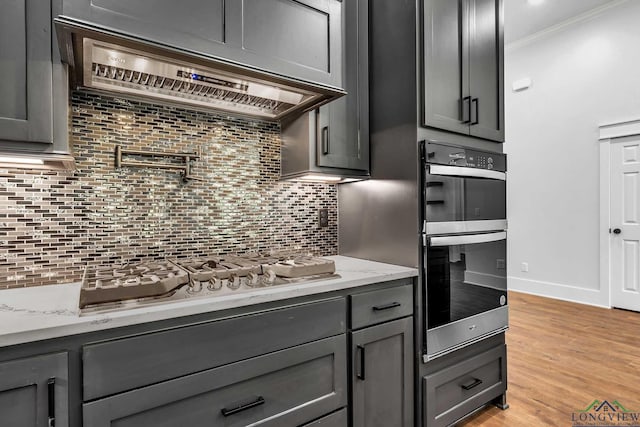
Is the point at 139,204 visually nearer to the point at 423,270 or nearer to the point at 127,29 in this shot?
the point at 127,29

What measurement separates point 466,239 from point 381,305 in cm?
61

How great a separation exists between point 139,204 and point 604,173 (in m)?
4.77

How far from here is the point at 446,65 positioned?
190cm

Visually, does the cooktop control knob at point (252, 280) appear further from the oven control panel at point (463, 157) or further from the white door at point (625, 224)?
the white door at point (625, 224)

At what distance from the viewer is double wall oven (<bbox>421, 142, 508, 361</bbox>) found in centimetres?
179

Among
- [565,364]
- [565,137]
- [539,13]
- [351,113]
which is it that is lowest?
[565,364]

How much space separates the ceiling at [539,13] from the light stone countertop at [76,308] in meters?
4.16

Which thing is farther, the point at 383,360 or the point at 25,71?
the point at 383,360

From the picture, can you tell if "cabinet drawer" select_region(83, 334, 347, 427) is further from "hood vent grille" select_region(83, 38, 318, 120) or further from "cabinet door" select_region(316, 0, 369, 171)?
"hood vent grille" select_region(83, 38, 318, 120)

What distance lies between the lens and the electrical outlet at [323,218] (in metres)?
2.28

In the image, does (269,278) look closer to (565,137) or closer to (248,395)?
(248,395)

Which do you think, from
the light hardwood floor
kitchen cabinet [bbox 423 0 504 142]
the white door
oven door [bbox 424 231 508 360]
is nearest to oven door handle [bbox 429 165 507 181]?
kitchen cabinet [bbox 423 0 504 142]

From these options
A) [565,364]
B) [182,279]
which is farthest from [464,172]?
[565,364]

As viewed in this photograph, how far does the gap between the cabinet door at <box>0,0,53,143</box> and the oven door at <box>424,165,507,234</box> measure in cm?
156
